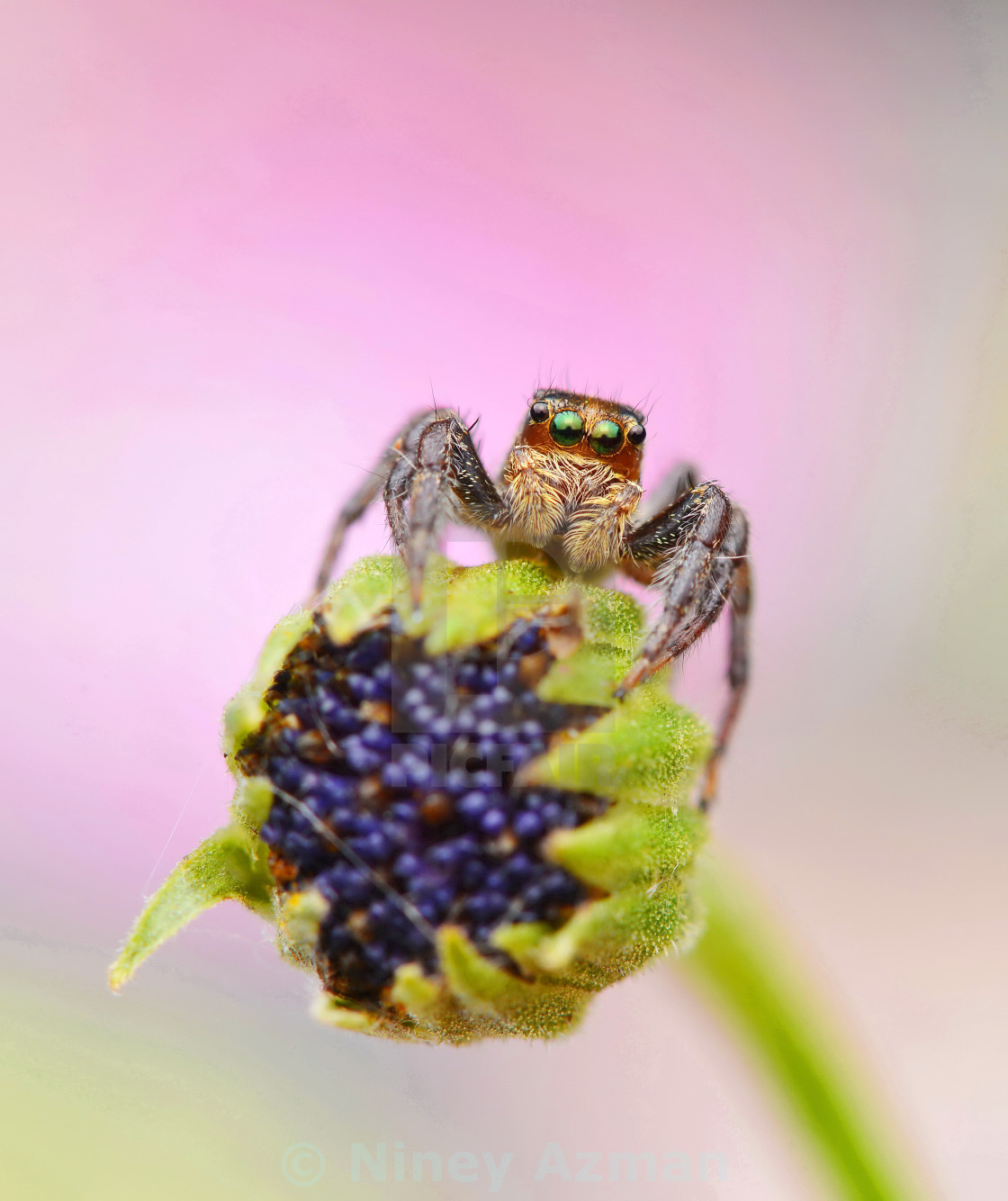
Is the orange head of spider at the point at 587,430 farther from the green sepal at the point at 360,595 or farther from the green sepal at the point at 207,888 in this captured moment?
the green sepal at the point at 207,888

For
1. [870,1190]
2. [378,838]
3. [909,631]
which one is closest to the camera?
[378,838]

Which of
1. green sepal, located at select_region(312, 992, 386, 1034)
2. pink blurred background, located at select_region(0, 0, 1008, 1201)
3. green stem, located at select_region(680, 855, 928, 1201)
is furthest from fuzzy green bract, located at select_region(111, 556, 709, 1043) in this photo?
pink blurred background, located at select_region(0, 0, 1008, 1201)

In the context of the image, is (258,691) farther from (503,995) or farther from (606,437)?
(606,437)

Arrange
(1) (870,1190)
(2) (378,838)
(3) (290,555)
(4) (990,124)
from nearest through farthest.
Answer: (2) (378,838)
(1) (870,1190)
(3) (290,555)
(4) (990,124)

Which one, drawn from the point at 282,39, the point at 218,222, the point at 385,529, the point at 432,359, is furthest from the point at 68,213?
the point at 385,529

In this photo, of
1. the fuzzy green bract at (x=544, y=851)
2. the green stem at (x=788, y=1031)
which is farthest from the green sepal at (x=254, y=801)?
the green stem at (x=788, y=1031)

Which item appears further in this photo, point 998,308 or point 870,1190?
point 998,308

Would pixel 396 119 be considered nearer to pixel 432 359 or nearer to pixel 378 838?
pixel 432 359

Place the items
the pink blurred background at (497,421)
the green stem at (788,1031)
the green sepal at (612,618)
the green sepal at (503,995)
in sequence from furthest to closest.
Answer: the pink blurred background at (497,421) → the green stem at (788,1031) → the green sepal at (612,618) → the green sepal at (503,995)
